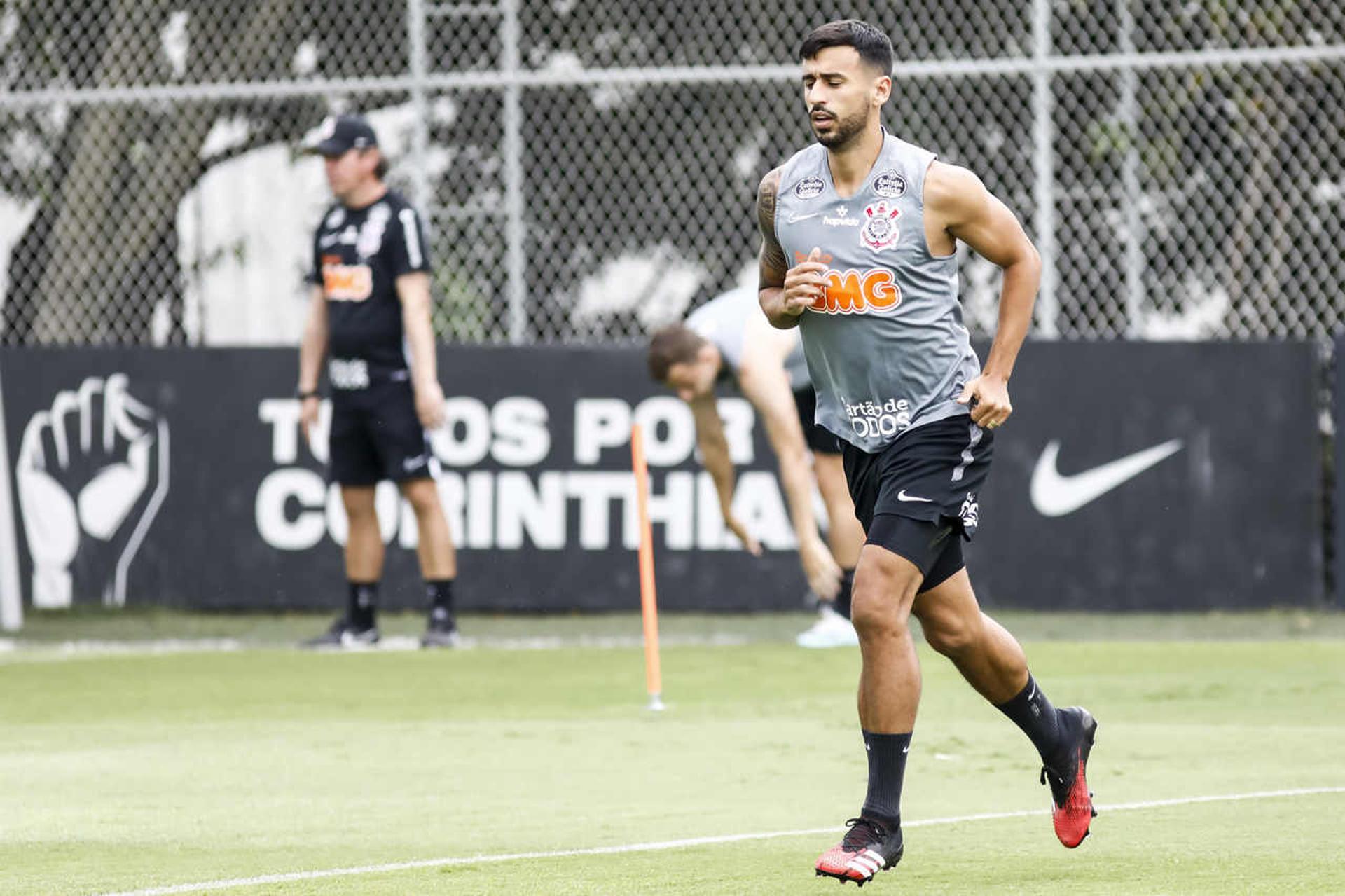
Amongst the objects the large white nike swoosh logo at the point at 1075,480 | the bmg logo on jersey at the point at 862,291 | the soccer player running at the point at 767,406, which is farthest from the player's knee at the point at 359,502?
the bmg logo on jersey at the point at 862,291

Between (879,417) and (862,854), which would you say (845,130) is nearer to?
(879,417)

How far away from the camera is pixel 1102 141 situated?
36.9 ft

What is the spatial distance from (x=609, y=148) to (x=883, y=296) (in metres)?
6.65

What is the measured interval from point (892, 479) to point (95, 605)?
24.2 feet

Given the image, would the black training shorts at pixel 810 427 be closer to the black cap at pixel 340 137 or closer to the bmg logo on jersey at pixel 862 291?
the black cap at pixel 340 137

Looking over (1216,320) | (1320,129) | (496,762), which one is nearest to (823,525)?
(1216,320)

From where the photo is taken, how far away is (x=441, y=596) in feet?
33.6

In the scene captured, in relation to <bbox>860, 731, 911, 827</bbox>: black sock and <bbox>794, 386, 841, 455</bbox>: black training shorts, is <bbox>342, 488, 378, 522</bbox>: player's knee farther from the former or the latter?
<bbox>860, 731, 911, 827</bbox>: black sock

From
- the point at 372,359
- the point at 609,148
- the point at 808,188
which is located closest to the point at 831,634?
the point at 372,359

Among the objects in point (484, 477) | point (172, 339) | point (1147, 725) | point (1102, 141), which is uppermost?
point (1102, 141)

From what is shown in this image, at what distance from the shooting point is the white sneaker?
10125mm

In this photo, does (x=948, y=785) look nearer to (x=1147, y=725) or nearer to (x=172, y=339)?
(x=1147, y=725)

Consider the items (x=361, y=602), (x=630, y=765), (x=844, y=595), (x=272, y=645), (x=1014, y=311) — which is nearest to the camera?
(x=1014, y=311)

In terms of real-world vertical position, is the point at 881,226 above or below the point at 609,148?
below
